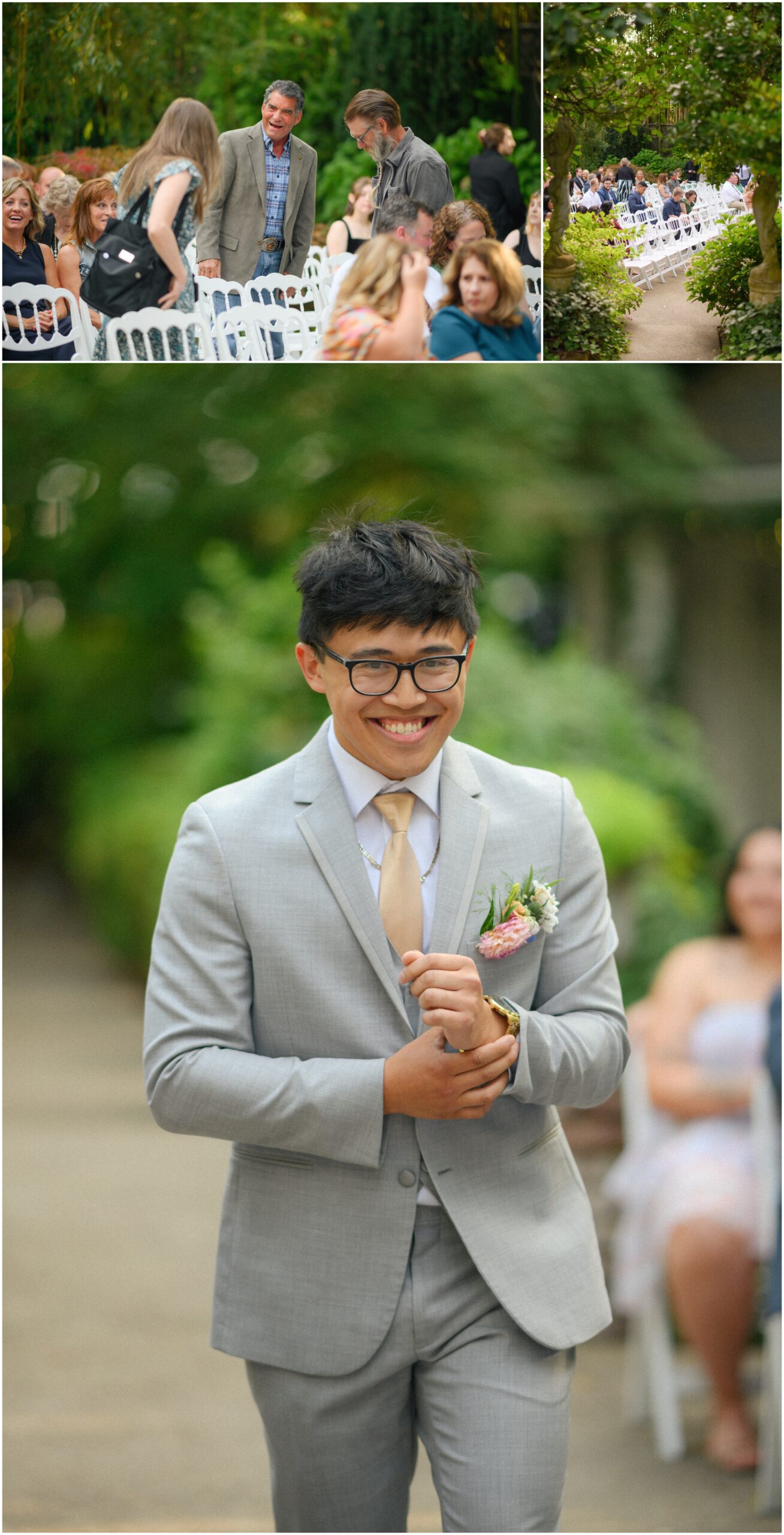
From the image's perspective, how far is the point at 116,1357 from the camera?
3.45m

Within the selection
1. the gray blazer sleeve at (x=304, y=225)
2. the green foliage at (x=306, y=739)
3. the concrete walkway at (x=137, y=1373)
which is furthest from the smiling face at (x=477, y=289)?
the concrete walkway at (x=137, y=1373)

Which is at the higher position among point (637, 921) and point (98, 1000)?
point (637, 921)

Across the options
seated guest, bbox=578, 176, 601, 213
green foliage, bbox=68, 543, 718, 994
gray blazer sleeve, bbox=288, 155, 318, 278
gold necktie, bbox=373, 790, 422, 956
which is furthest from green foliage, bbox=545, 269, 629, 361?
green foliage, bbox=68, 543, 718, 994

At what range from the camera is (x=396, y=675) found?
1733 millimetres

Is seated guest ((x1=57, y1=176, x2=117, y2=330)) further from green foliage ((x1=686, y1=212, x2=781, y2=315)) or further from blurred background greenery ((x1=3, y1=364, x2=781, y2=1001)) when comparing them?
blurred background greenery ((x1=3, y1=364, x2=781, y2=1001))

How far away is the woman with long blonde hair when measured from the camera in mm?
2641

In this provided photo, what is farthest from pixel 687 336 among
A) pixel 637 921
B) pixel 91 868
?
pixel 91 868

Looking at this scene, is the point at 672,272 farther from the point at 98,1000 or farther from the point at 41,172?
the point at 98,1000

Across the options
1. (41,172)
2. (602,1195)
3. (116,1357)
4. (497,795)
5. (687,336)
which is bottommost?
(116,1357)

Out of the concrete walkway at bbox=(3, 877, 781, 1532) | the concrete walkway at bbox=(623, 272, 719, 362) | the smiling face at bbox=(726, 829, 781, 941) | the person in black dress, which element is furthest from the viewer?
the smiling face at bbox=(726, 829, 781, 941)

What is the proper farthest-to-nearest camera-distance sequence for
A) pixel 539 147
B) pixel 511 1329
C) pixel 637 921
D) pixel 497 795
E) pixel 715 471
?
pixel 715 471 < pixel 637 921 < pixel 539 147 < pixel 497 795 < pixel 511 1329

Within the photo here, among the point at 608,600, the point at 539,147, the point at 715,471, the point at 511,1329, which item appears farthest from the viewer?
the point at 608,600

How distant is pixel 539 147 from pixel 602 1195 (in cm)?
263

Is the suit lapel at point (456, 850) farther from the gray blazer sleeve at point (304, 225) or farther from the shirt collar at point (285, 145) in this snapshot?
the shirt collar at point (285, 145)
